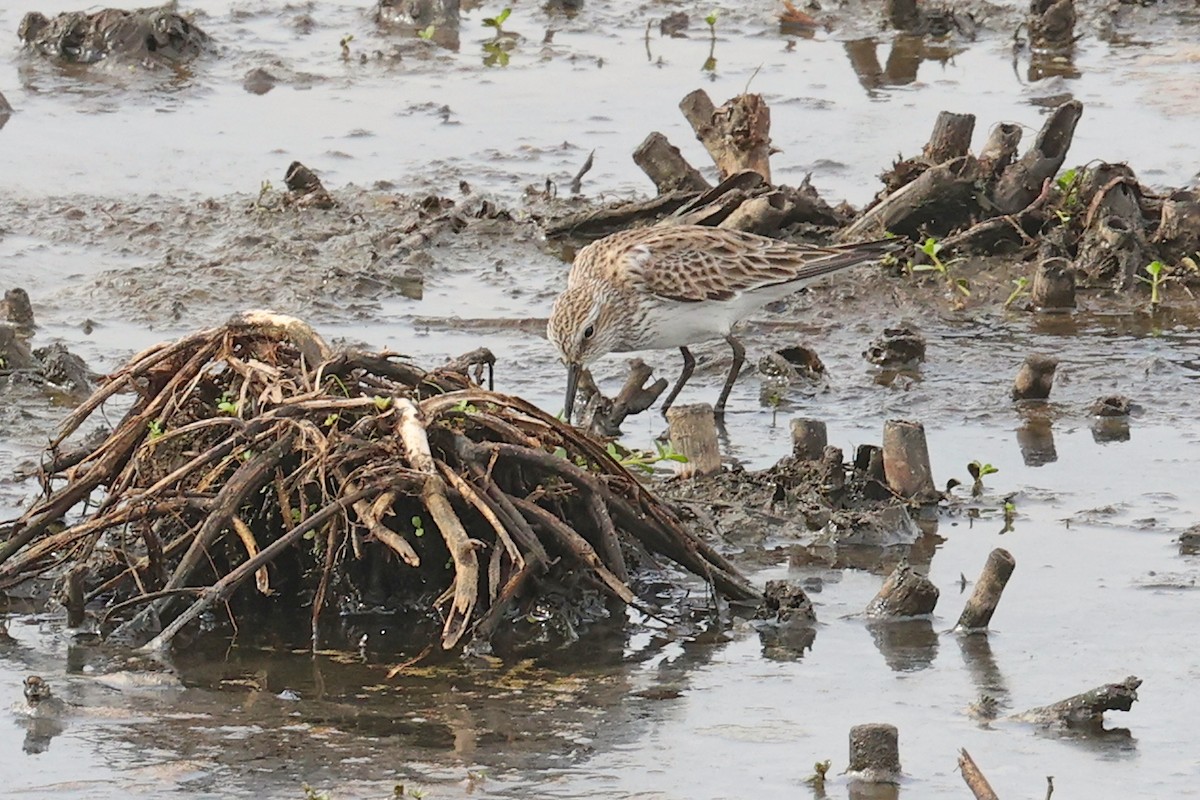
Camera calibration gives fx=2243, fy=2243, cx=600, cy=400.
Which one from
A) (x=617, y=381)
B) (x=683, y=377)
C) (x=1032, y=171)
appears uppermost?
(x=1032, y=171)

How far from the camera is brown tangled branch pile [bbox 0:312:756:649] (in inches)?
264

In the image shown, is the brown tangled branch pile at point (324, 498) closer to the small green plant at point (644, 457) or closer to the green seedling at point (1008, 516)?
the small green plant at point (644, 457)

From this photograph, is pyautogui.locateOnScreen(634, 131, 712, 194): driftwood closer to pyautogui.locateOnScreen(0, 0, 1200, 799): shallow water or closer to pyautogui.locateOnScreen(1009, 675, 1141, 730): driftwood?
pyautogui.locateOnScreen(0, 0, 1200, 799): shallow water

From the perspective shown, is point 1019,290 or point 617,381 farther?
point 1019,290

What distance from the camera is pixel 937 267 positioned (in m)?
11.2

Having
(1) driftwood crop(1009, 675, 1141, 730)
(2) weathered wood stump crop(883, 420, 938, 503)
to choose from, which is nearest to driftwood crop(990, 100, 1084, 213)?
(2) weathered wood stump crop(883, 420, 938, 503)

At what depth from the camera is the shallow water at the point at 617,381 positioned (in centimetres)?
616

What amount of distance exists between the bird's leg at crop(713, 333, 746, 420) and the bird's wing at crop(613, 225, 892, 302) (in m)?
0.21

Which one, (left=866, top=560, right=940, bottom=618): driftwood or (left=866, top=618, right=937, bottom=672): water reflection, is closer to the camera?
(left=866, top=618, right=937, bottom=672): water reflection

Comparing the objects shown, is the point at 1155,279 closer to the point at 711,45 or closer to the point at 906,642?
the point at 906,642

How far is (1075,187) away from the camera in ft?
37.8

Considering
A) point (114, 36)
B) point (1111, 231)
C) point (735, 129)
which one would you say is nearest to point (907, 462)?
point (1111, 231)

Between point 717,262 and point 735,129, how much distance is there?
2.15 meters

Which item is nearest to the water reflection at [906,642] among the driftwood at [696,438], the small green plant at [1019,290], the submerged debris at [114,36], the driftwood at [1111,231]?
the driftwood at [696,438]
